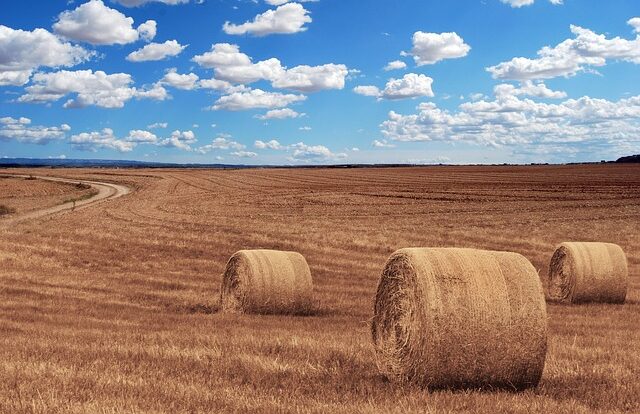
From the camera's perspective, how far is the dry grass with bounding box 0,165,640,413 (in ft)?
23.2

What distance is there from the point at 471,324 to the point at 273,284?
7763mm

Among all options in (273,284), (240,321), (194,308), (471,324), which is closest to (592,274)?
(273,284)

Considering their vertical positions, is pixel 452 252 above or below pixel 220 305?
above

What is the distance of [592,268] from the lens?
17.1 metres

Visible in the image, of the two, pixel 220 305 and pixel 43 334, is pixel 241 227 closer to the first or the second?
pixel 220 305

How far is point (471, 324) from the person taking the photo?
7707 millimetres

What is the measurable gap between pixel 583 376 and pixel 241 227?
23230mm

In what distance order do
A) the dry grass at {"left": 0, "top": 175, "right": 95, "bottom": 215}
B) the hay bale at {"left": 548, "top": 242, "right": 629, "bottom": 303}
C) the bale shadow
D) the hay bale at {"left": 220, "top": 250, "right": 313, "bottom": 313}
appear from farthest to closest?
the dry grass at {"left": 0, "top": 175, "right": 95, "bottom": 215} < the hay bale at {"left": 548, "top": 242, "right": 629, "bottom": 303} < the bale shadow < the hay bale at {"left": 220, "top": 250, "right": 313, "bottom": 313}

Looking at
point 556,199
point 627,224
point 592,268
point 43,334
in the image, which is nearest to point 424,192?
point 556,199

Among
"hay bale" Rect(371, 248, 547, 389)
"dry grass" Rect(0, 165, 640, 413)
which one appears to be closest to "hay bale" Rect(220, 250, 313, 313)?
"dry grass" Rect(0, 165, 640, 413)

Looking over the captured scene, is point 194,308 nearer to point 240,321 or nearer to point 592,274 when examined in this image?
point 240,321

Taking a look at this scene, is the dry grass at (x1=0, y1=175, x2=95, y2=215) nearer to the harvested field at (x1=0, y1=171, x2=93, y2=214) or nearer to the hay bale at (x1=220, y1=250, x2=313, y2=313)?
the harvested field at (x1=0, y1=171, x2=93, y2=214)

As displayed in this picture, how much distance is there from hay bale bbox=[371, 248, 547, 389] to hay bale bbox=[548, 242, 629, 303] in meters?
9.54

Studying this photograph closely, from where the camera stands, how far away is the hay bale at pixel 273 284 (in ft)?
48.6
